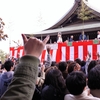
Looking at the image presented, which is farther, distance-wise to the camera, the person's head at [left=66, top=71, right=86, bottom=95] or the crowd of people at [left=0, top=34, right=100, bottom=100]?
the person's head at [left=66, top=71, right=86, bottom=95]

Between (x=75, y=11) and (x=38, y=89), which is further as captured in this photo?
(x=75, y=11)

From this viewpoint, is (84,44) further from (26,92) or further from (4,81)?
(26,92)

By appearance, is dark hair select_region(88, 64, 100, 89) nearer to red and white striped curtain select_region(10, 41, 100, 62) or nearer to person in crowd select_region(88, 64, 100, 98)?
person in crowd select_region(88, 64, 100, 98)

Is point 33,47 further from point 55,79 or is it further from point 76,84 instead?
point 55,79

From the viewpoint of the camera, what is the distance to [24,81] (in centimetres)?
88

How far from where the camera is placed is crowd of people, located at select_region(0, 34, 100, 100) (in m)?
0.88

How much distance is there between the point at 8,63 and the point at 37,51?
9.17 feet

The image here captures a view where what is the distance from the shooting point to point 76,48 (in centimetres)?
848

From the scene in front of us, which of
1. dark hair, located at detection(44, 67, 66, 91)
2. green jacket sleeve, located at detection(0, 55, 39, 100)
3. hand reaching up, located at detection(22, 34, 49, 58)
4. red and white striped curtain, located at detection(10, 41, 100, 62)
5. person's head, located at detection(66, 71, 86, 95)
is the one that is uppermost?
hand reaching up, located at detection(22, 34, 49, 58)

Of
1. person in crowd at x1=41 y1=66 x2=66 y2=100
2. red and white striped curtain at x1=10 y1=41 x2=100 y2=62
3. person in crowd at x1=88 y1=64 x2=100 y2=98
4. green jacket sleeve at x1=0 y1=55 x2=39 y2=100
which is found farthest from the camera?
red and white striped curtain at x1=10 y1=41 x2=100 y2=62

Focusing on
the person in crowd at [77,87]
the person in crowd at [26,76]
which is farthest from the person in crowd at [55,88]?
the person in crowd at [26,76]

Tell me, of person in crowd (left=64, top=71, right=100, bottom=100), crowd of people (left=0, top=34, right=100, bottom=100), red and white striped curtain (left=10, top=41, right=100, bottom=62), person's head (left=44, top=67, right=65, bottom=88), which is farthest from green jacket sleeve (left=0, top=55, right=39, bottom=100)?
red and white striped curtain (left=10, top=41, right=100, bottom=62)

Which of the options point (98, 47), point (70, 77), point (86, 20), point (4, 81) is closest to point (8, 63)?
point (4, 81)

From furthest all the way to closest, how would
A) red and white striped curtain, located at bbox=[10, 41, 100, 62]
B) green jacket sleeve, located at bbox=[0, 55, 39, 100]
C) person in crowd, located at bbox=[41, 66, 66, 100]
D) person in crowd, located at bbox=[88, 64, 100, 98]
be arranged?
red and white striped curtain, located at bbox=[10, 41, 100, 62] → person in crowd, located at bbox=[41, 66, 66, 100] → person in crowd, located at bbox=[88, 64, 100, 98] → green jacket sleeve, located at bbox=[0, 55, 39, 100]
